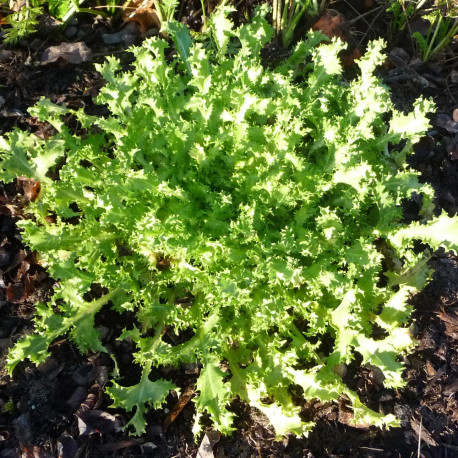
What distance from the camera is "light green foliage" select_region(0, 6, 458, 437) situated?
2.41 metres

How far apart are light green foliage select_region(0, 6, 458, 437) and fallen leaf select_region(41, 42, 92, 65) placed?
77 cm

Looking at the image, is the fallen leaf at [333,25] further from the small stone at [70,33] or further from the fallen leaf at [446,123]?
the small stone at [70,33]

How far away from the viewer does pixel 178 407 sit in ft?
8.71

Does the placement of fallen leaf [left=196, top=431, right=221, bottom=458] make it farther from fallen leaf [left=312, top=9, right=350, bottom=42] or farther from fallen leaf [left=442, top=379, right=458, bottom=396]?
fallen leaf [left=312, top=9, right=350, bottom=42]

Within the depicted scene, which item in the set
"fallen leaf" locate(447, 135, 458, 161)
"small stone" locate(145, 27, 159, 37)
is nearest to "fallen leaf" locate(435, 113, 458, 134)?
"fallen leaf" locate(447, 135, 458, 161)

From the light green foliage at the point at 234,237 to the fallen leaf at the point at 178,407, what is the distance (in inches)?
5.3

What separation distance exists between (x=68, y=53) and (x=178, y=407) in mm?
2396

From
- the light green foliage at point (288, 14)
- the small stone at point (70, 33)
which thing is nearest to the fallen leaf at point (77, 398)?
the small stone at point (70, 33)

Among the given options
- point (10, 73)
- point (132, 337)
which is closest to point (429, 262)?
point (132, 337)

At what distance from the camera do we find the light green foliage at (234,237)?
7.89 feet

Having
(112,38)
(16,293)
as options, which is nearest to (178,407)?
(16,293)

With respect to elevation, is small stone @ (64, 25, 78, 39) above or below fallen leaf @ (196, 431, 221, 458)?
above

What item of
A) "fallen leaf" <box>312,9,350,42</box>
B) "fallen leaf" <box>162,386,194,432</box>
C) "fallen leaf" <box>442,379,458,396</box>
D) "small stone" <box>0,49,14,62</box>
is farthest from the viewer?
"fallen leaf" <box>312,9,350,42</box>

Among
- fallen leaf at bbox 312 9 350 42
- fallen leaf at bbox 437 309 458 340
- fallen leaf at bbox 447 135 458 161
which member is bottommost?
fallen leaf at bbox 437 309 458 340
